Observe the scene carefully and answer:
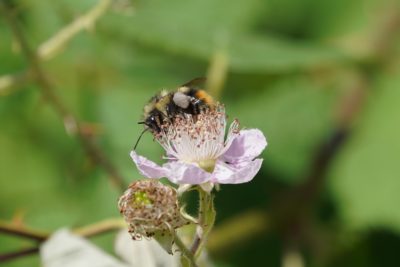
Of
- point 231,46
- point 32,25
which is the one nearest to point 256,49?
point 231,46

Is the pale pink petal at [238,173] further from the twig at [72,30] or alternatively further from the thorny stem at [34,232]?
the twig at [72,30]

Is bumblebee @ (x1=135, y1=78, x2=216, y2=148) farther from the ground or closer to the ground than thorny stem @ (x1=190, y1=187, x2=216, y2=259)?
farther from the ground

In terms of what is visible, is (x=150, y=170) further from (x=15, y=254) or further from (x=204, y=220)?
(x=15, y=254)

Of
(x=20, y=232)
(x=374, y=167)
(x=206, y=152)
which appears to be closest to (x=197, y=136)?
(x=206, y=152)

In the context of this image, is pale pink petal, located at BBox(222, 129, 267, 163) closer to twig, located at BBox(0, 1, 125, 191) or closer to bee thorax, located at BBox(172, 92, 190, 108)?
bee thorax, located at BBox(172, 92, 190, 108)

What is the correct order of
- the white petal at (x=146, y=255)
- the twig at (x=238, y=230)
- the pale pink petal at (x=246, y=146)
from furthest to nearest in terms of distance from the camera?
the twig at (x=238, y=230) → the white petal at (x=146, y=255) → the pale pink petal at (x=246, y=146)

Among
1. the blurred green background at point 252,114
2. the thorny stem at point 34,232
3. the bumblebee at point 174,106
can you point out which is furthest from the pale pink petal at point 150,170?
the blurred green background at point 252,114

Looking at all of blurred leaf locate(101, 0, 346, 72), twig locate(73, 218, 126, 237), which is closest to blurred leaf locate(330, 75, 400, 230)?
blurred leaf locate(101, 0, 346, 72)
